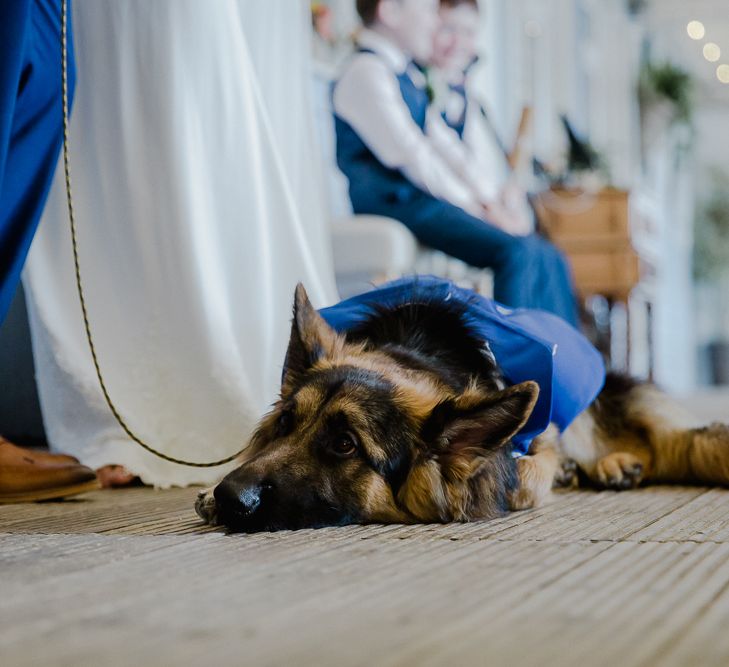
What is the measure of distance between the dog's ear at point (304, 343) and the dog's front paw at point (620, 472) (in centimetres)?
76

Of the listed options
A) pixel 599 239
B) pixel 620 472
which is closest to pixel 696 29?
pixel 599 239

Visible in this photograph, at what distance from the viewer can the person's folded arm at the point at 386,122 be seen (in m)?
3.71

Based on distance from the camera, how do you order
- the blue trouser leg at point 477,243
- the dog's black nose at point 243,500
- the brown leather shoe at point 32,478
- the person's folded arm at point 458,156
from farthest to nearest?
the person's folded arm at point 458,156 → the blue trouser leg at point 477,243 → the brown leather shoe at point 32,478 → the dog's black nose at point 243,500

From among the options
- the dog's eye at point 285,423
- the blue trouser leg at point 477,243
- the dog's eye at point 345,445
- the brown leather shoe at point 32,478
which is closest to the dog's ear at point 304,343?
the dog's eye at point 285,423

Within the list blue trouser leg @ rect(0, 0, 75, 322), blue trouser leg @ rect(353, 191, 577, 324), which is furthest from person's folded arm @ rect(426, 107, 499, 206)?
blue trouser leg @ rect(0, 0, 75, 322)

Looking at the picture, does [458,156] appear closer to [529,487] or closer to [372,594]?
[529,487]

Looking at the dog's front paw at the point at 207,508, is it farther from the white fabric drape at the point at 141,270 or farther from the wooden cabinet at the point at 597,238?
the wooden cabinet at the point at 597,238

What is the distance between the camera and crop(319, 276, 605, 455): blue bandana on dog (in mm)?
1751

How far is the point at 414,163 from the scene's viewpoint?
3.71m

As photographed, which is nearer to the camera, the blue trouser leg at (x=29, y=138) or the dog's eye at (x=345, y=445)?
the dog's eye at (x=345, y=445)

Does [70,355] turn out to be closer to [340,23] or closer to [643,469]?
[643,469]

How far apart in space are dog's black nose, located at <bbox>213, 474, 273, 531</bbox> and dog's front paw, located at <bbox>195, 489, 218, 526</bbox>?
10 cm

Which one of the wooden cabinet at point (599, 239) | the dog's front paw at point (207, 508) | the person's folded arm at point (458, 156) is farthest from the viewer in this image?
the wooden cabinet at point (599, 239)

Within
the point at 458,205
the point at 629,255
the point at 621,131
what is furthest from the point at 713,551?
the point at 621,131
